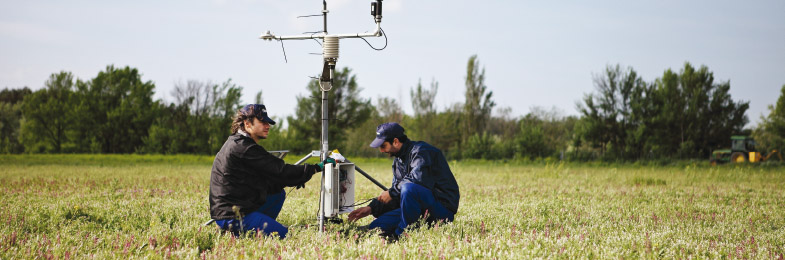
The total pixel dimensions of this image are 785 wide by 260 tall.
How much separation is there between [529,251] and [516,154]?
1573 inches

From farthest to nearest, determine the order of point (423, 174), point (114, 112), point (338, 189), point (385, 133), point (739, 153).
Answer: point (114, 112) < point (739, 153) < point (385, 133) < point (423, 174) < point (338, 189)

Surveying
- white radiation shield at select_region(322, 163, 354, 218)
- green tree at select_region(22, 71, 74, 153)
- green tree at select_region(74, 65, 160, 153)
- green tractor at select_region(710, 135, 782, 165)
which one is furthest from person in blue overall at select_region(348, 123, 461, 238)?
green tree at select_region(22, 71, 74, 153)

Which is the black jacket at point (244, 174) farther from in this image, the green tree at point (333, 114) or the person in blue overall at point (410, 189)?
the green tree at point (333, 114)

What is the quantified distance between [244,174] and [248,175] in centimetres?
5

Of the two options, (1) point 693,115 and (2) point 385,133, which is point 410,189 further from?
(1) point 693,115

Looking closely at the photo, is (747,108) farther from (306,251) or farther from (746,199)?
(306,251)

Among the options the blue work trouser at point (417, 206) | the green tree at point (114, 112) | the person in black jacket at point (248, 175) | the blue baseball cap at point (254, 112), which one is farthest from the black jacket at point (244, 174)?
the green tree at point (114, 112)

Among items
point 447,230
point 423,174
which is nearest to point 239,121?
point 423,174

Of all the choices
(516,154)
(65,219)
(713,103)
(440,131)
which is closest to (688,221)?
(65,219)

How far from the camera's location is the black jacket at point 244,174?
18.4 feet

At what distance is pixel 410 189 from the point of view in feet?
20.4

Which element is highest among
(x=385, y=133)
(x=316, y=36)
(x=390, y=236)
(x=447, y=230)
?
(x=316, y=36)

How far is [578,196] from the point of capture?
12.0 metres

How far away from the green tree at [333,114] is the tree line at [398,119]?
0.30ft
